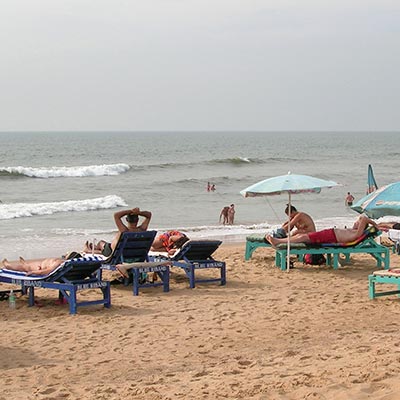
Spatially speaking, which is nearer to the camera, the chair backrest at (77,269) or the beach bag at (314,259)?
the chair backrest at (77,269)

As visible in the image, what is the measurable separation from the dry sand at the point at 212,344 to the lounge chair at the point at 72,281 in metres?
0.16

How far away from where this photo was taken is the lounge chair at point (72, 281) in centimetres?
891

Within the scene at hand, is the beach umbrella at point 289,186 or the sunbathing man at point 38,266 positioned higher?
the beach umbrella at point 289,186

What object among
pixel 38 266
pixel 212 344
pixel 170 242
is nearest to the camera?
pixel 212 344

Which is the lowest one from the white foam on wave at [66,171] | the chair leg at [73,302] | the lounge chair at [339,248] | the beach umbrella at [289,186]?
the white foam on wave at [66,171]

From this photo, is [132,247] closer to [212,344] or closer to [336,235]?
[212,344]

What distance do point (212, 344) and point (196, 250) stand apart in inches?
145

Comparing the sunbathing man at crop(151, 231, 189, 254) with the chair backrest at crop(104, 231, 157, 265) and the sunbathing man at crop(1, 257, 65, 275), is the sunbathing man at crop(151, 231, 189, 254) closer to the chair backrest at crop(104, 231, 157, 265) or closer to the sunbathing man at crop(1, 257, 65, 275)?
the chair backrest at crop(104, 231, 157, 265)

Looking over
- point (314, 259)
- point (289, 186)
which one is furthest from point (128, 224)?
point (314, 259)

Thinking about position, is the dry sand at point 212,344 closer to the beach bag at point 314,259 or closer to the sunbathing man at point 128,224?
the sunbathing man at point 128,224

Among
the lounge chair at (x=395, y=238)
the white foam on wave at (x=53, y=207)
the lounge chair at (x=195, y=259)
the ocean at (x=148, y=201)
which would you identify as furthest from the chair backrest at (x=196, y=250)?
the white foam on wave at (x=53, y=207)

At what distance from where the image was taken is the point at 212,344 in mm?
7340

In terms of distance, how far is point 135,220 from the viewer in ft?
36.0

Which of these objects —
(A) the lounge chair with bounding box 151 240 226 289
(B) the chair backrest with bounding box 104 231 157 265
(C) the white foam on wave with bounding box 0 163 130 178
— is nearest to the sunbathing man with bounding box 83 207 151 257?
(B) the chair backrest with bounding box 104 231 157 265
